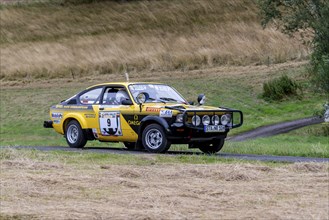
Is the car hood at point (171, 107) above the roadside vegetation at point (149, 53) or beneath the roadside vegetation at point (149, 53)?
beneath

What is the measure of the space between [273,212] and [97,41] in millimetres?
52564

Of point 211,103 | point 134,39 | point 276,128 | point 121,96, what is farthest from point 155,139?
point 134,39

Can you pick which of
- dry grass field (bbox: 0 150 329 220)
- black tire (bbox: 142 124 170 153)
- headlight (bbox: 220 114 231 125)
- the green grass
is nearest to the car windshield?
black tire (bbox: 142 124 170 153)

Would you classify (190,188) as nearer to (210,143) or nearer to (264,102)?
(210,143)

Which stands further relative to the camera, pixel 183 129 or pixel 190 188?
pixel 183 129

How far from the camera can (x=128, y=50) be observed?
60.6 metres

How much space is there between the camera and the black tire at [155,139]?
66.6ft

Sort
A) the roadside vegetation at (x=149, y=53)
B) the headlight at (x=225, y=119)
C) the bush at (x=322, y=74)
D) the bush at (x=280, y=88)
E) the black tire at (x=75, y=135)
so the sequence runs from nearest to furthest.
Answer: the headlight at (x=225, y=119) → the black tire at (x=75, y=135) → the bush at (x=322, y=74) → the roadside vegetation at (x=149, y=53) → the bush at (x=280, y=88)

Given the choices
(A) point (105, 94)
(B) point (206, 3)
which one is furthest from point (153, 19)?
(A) point (105, 94)

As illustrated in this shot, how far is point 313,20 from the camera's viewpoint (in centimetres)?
4025

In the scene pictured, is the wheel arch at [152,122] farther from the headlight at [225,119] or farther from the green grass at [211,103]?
the green grass at [211,103]

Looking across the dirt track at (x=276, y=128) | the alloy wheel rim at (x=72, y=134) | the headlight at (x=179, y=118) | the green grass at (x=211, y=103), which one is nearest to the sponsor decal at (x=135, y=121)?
the headlight at (x=179, y=118)

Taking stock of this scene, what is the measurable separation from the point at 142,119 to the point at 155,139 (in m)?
0.59

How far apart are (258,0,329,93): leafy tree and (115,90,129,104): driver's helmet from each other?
15.5 m
